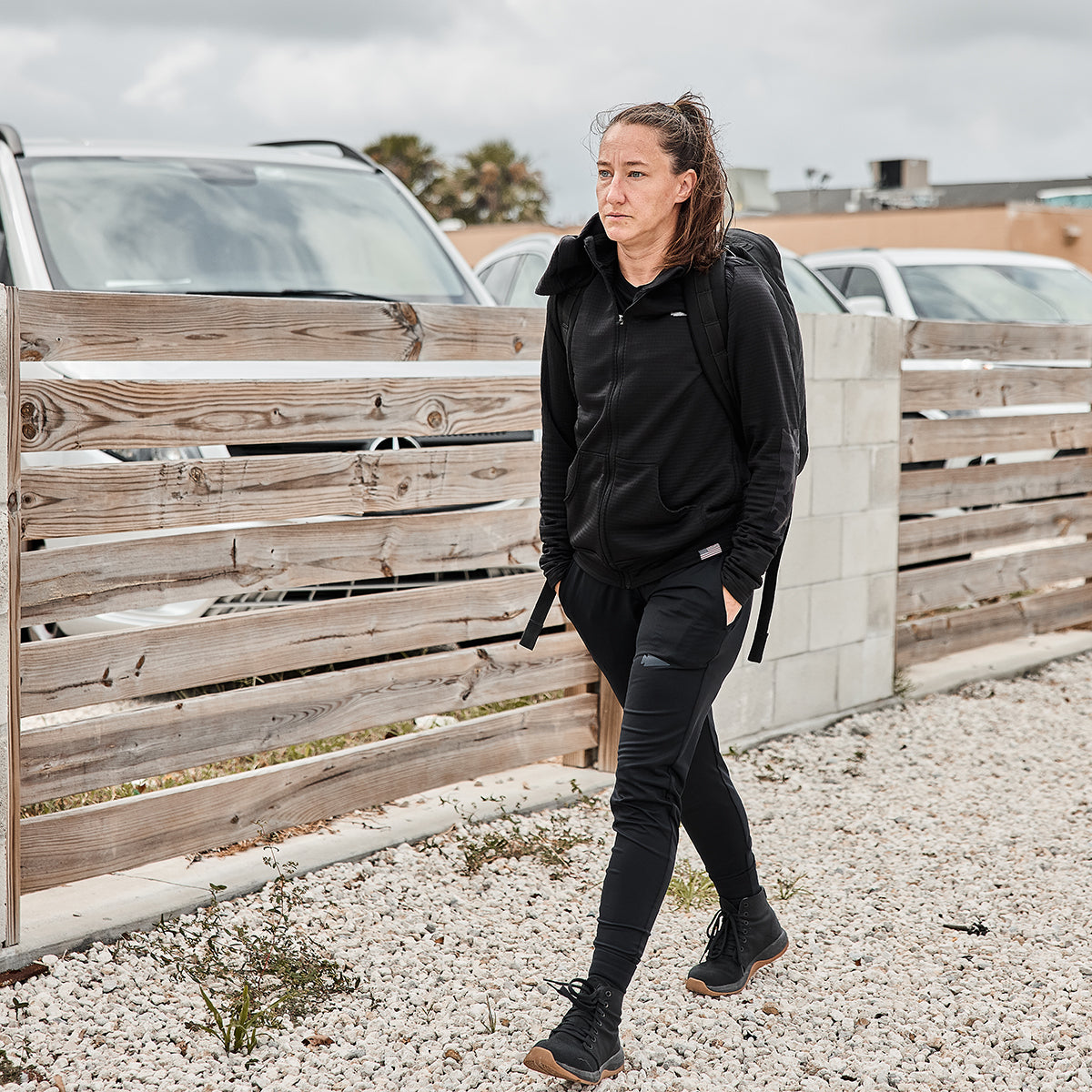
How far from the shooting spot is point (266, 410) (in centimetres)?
404

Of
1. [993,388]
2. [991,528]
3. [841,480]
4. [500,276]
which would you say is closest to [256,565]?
[841,480]

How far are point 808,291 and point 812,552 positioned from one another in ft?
11.8

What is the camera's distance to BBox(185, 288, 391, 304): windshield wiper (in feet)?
18.7

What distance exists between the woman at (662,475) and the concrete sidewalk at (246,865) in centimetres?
135

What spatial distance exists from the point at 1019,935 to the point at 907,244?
818 inches

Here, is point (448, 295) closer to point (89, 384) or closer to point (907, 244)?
point (89, 384)

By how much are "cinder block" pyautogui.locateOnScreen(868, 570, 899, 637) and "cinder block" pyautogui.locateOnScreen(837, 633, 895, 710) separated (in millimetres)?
44

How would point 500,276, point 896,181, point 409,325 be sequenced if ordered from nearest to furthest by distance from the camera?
1. point 409,325
2. point 500,276
3. point 896,181

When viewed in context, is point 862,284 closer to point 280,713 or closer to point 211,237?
point 211,237

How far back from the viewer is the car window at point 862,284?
10234 millimetres

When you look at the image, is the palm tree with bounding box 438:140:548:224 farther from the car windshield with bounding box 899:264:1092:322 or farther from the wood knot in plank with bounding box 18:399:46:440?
the wood knot in plank with bounding box 18:399:46:440

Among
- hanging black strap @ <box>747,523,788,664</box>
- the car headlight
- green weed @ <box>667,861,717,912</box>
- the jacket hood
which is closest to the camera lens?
the jacket hood

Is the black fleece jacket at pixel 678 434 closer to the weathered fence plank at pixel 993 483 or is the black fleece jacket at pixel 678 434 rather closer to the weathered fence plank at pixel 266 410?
the weathered fence plank at pixel 266 410

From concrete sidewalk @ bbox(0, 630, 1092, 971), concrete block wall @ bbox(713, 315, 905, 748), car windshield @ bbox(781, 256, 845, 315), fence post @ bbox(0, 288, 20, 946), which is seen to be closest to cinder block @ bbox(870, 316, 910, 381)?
concrete block wall @ bbox(713, 315, 905, 748)
